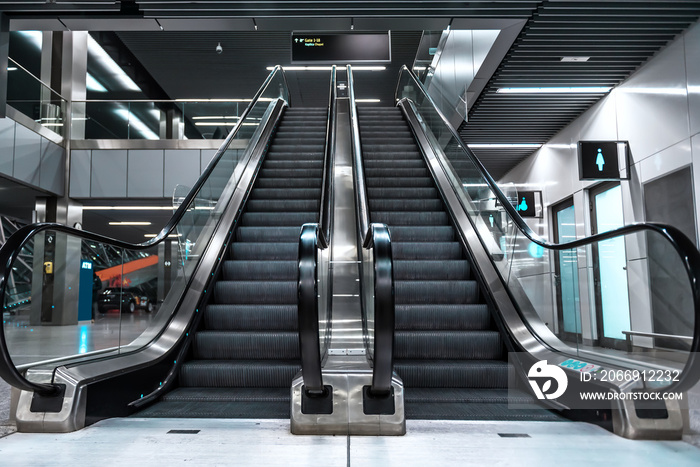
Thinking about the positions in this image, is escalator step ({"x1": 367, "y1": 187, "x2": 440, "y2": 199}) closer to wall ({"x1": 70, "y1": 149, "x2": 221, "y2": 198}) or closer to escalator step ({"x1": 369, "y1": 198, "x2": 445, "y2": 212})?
escalator step ({"x1": 369, "y1": 198, "x2": 445, "y2": 212})

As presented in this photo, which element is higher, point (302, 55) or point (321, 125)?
point (302, 55)

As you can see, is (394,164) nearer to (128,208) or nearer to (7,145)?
(7,145)

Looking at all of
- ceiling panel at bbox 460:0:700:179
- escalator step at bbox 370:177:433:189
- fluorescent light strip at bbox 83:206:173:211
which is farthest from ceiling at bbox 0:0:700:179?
fluorescent light strip at bbox 83:206:173:211

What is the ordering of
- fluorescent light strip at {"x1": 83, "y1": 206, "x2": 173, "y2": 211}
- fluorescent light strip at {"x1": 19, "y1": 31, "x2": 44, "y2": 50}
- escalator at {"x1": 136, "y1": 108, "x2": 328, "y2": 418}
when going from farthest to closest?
fluorescent light strip at {"x1": 19, "y1": 31, "x2": 44, "y2": 50} → fluorescent light strip at {"x1": 83, "y1": 206, "x2": 173, "y2": 211} → escalator at {"x1": 136, "y1": 108, "x2": 328, "y2": 418}

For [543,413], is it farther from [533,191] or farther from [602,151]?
[533,191]

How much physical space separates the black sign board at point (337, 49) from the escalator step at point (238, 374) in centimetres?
671

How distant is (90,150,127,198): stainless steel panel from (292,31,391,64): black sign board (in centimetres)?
595

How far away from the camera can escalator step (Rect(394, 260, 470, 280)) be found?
5316 millimetres

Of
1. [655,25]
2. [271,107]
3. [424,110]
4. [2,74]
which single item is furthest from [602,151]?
[2,74]

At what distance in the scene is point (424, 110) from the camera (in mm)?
9781

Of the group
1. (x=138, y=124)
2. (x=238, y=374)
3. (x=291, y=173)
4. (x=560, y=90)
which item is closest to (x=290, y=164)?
(x=291, y=173)

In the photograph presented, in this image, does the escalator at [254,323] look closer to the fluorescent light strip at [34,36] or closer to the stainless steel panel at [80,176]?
the stainless steel panel at [80,176]

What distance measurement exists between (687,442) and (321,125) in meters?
9.19

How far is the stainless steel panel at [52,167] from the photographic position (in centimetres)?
1217
